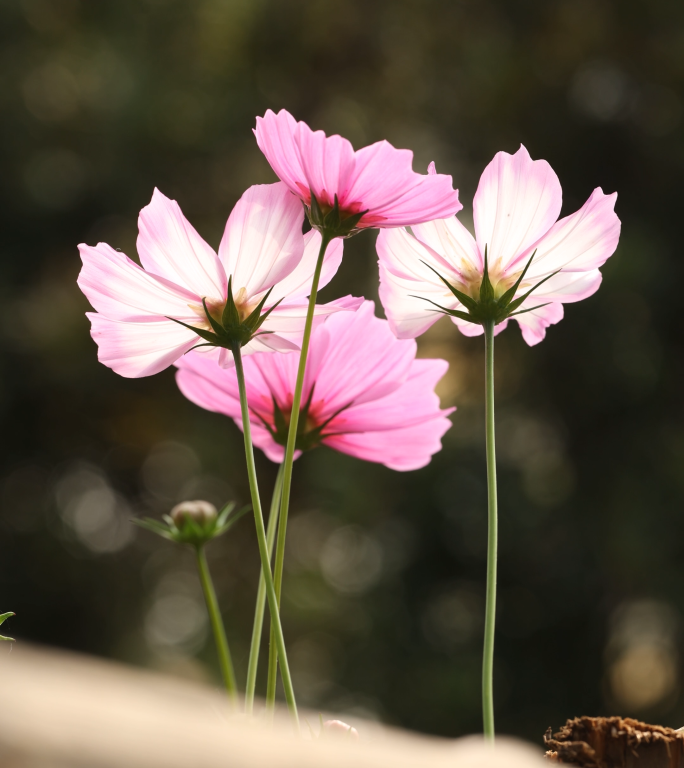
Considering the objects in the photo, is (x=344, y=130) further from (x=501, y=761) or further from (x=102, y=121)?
(x=501, y=761)

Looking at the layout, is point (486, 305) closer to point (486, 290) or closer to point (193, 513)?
point (486, 290)

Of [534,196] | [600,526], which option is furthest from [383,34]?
[534,196]

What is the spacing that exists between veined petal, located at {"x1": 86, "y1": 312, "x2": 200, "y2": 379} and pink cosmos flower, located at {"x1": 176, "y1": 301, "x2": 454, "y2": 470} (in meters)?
0.02

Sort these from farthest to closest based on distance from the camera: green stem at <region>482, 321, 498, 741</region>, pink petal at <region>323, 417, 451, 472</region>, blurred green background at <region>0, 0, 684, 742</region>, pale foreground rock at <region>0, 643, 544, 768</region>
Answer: blurred green background at <region>0, 0, 684, 742</region> → pink petal at <region>323, 417, 451, 472</region> → green stem at <region>482, 321, 498, 741</region> → pale foreground rock at <region>0, 643, 544, 768</region>

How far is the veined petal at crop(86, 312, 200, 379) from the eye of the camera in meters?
0.24

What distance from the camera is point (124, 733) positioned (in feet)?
0.21

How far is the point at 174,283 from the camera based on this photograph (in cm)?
22

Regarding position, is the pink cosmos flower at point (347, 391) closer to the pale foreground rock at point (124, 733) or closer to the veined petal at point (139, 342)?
the veined petal at point (139, 342)

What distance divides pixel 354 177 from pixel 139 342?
0.26ft

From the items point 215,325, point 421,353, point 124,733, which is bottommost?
point 124,733

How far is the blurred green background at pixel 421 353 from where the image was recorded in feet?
6.79

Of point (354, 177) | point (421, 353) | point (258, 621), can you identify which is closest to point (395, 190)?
point (354, 177)

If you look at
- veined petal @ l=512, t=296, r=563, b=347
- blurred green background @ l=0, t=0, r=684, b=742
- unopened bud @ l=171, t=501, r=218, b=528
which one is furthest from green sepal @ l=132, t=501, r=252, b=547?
blurred green background @ l=0, t=0, r=684, b=742

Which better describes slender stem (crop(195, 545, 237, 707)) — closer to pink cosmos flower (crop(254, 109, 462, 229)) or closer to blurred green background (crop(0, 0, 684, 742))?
pink cosmos flower (crop(254, 109, 462, 229))
